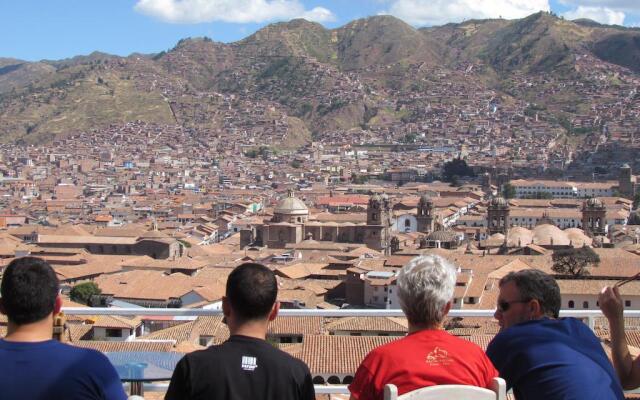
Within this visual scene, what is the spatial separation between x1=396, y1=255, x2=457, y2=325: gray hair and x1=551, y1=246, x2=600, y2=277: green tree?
2646 centimetres

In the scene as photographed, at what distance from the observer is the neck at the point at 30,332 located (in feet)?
9.43

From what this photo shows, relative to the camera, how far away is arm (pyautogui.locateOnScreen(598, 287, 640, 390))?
3.36 m

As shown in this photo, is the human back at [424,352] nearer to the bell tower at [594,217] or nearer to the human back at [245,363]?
the human back at [245,363]

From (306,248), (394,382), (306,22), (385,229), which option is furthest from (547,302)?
(306,22)

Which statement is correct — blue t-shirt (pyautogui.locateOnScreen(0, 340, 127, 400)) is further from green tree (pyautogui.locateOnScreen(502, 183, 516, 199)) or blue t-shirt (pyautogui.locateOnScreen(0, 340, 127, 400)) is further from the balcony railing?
green tree (pyautogui.locateOnScreen(502, 183, 516, 199))

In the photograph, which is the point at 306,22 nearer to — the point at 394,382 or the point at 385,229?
the point at 385,229

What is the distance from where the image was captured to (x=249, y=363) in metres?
3.04

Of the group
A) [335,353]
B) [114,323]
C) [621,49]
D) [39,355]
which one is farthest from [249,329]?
[621,49]

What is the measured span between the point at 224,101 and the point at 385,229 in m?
106

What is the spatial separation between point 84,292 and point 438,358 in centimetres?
2487

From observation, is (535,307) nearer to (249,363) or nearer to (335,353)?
(249,363)

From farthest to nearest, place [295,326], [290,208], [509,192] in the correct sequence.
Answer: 1. [509,192]
2. [290,208]
3. [295,326]

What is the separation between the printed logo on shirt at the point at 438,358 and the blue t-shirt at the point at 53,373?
3.17 ft

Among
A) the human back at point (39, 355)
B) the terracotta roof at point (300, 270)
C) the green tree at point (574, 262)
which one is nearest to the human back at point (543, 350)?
the human back at point (39, 355)
